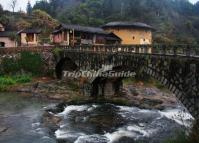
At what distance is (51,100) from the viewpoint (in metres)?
47.2

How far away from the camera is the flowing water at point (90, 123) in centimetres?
2978

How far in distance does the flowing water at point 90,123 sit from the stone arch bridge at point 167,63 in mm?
2225

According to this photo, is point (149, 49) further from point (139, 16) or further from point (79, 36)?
point (139, 16)

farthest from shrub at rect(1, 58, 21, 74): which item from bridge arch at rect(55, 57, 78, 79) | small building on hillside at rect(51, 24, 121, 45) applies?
small building on hillside at rect(51, 24, 121, 45)

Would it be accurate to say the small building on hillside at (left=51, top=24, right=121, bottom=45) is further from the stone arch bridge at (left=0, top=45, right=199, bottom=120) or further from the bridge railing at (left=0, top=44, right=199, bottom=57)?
the stone arch bridge at (left=0, top=45, right=199, bottom=120)

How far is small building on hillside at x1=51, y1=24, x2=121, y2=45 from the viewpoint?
6400 cm

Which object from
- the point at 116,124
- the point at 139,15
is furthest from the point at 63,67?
the point at 139,15

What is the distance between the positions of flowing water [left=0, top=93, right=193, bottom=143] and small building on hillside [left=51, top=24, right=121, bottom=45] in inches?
839

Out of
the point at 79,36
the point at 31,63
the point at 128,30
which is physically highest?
the point at 128,30

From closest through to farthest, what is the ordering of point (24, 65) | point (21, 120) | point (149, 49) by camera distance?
point (149, 49), point (21, 120), point (24, 65)

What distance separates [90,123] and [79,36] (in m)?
33.7

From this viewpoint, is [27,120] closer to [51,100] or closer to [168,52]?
[51,100]

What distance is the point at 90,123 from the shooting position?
1387 inches

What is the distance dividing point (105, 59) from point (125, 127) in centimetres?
1280
